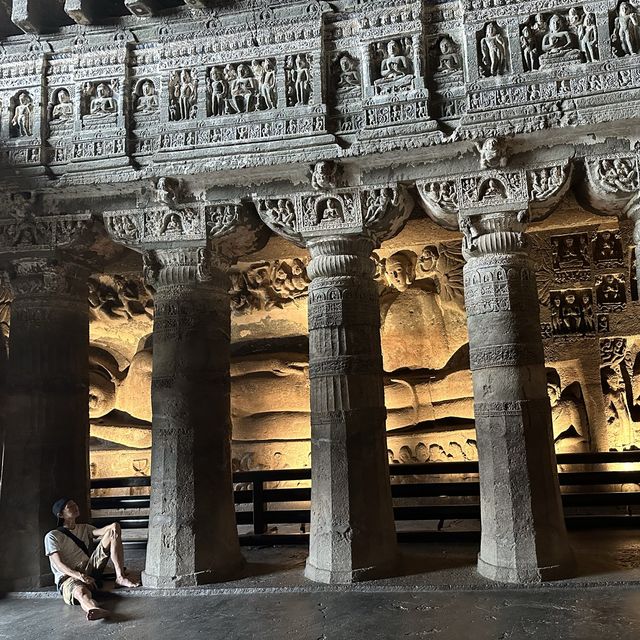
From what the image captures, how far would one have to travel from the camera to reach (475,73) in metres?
6.14

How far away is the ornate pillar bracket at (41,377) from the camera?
260 inches

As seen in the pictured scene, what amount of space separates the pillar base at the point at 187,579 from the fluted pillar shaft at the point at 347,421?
34.8 inches

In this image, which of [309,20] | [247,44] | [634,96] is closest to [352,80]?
[309,20]

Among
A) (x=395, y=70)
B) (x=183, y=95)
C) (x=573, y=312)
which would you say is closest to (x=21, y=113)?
(x=183, y=95)

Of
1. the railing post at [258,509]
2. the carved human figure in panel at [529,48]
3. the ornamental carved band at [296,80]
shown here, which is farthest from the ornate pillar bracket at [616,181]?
the railing post at [258,509]

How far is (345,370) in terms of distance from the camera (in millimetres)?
6230

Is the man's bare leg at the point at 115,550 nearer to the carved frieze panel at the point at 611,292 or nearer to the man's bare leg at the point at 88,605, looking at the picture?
the man's bare leg at the point at 88,605

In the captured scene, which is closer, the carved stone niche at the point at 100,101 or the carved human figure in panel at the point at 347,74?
the carved human figure in panel at the point at 347,74

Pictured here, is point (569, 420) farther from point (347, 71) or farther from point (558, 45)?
point (347, 71)

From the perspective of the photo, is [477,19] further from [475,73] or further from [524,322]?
[524,322]

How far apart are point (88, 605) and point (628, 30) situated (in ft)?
23.6

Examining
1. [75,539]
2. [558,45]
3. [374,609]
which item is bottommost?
[374,609]

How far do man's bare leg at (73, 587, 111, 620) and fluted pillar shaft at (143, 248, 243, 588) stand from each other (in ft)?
2.21

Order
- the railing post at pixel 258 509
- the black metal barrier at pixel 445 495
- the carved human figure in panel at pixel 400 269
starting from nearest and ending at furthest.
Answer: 1. the black metal barrier at pixel 445 495
2. the railing post at pixel 258 509
3. the carved human figure in panel at pixel 400 269
